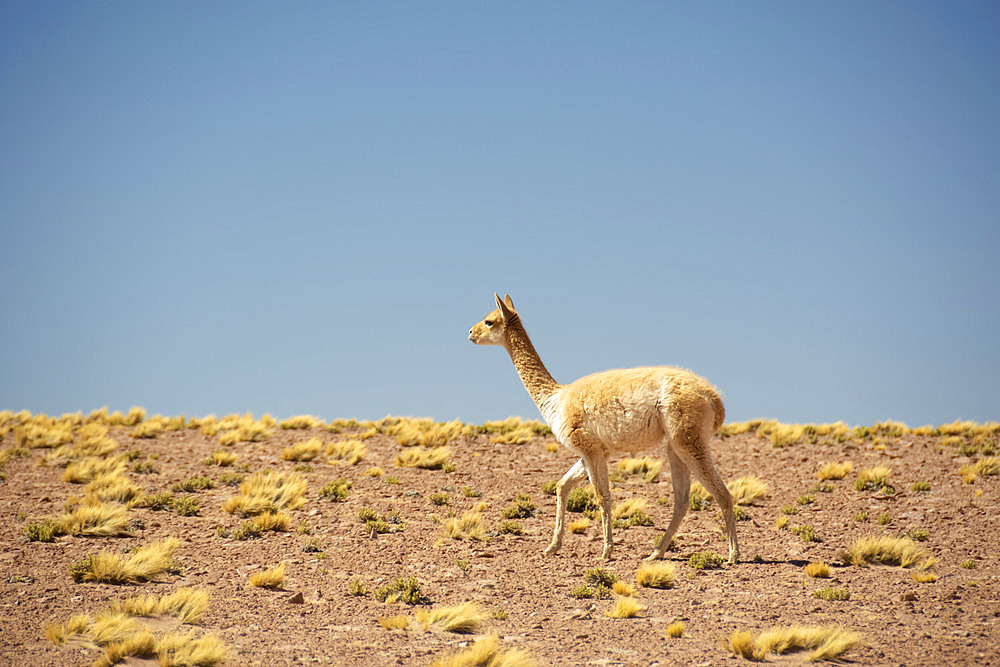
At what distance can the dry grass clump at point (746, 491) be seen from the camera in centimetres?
1457

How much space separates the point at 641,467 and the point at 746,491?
319 centimetres

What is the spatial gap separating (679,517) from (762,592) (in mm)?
1550

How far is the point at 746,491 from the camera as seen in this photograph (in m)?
14.7

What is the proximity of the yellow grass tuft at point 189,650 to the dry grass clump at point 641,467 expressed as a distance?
36.2 ft

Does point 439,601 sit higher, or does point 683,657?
point 439,601

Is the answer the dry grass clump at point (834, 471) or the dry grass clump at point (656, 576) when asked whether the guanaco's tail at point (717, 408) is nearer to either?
the dry grass clump at point (656, 576)

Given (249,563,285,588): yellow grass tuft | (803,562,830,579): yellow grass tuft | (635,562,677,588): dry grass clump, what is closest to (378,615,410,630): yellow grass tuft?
(249,563,285,588): yellow grass tuft

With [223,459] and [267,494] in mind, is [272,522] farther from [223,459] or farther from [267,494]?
[223,459]

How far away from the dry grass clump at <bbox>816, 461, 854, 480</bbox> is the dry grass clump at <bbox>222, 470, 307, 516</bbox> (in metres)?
10.9

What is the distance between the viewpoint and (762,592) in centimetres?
940

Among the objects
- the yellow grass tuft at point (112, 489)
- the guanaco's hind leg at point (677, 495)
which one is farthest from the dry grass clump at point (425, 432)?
the guanaco's hind leg at point (677, 495)

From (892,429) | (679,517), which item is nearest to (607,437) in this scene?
(679,517)

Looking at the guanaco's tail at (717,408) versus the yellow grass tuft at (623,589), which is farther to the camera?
the guanaco's tail at (717,408)

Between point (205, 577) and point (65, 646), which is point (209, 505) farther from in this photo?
point (65, 646)
